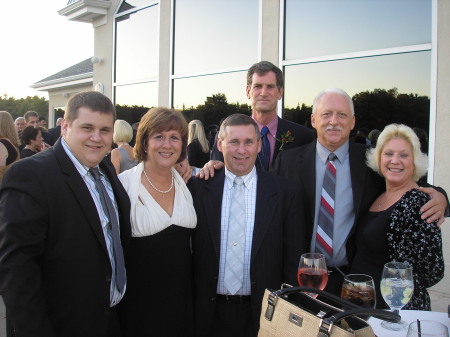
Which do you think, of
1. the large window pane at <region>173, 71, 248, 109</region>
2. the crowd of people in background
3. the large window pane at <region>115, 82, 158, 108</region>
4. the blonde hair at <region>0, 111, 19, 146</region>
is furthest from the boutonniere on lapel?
the large window pane at <region>115, 82, 158, 108</region>

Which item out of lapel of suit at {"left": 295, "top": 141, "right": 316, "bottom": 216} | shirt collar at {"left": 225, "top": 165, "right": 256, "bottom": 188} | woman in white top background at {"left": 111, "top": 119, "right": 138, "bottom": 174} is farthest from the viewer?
woman in white top background at {"left": 111, "top": 119, "right": 138, "bottom": 174}

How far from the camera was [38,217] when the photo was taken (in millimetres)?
1867

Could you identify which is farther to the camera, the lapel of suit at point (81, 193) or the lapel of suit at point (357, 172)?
the lapel of suit at point (357, 172)

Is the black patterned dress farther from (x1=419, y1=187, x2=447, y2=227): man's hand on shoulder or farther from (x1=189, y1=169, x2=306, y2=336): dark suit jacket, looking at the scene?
(x1=189, y1=169, x2=306, y2=336): dark suit jacket

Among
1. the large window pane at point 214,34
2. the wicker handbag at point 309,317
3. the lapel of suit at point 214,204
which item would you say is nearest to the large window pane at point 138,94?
the large window pane at point 214,34

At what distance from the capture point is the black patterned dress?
2.40 meters

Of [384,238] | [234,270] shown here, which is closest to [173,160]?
[234,270]

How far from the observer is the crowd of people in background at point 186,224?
1.95 m

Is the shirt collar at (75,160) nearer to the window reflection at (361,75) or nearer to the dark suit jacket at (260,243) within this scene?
the dark suit jacket at (260,243)

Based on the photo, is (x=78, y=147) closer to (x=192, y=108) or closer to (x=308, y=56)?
(x=308, y=56)

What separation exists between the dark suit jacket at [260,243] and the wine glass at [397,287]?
2.01 ft

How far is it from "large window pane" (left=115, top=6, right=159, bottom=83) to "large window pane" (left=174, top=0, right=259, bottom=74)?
0.97 m

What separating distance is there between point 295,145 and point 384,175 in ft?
2.90

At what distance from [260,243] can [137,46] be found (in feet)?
30.7
